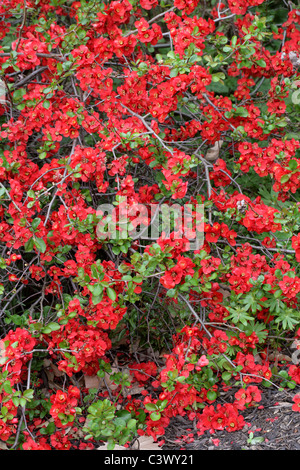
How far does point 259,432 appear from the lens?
2.06 m

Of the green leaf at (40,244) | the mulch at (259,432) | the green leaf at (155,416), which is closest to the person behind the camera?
the green leaf at (155,416)

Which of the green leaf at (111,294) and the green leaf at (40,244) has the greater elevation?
the green leaf at (40,244)

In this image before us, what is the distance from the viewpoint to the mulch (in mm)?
1985

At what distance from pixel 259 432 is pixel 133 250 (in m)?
0.93

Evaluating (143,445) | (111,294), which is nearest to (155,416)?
(143,445)

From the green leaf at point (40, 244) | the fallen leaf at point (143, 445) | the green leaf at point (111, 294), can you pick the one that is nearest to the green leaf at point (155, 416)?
the fallen leaf at point (143, 445)

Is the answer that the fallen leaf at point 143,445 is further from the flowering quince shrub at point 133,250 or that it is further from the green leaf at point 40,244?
the green leaf at point 40,244

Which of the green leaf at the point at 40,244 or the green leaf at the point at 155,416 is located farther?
the green leaf at the point at 40,244

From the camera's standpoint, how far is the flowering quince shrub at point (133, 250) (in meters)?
2.05

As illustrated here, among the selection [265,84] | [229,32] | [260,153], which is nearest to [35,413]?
[260,153]

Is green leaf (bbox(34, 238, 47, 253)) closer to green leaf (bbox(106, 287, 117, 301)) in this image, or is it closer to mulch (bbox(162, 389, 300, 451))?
green leaf (bbox(106, 287, 117, 301))

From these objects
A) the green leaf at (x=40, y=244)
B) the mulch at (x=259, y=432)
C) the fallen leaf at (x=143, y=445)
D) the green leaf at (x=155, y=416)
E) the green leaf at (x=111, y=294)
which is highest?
the green leaf at (x=40, y=244)

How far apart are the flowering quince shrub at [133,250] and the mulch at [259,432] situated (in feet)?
0.18

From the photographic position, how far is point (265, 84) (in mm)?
3693
